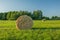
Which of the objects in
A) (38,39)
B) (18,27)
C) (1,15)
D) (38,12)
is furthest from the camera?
(38,12)

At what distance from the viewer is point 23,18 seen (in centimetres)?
1744

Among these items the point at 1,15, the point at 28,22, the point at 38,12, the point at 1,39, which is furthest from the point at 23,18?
the point at 38,12

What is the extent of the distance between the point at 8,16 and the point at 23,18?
58.8 m

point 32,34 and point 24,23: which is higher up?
point 24,23

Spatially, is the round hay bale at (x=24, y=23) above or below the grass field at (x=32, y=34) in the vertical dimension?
above

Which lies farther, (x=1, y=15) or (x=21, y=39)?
(x=1, y=15)

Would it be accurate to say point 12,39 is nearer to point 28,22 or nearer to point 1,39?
point 1,39

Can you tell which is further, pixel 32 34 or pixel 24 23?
pixel 24 23

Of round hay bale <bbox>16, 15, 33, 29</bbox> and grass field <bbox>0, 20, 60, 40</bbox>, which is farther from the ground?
round hay bale <bbox>16, 15, 33, 29</bbox>

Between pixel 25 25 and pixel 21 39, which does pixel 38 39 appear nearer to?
pixel 21 39

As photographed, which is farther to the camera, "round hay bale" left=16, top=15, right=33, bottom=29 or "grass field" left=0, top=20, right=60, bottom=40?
"round hay bale" left=16, top=15, right=33, bottom=29

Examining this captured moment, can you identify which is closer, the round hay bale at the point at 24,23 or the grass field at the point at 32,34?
the grass field at the point at 32,34

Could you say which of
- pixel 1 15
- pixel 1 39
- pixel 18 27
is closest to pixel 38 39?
pixel 1 39

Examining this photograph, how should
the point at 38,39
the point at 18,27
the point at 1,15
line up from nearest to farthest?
1. the point at 38,39
2. the point at 18,27
3. the point at 1,15
